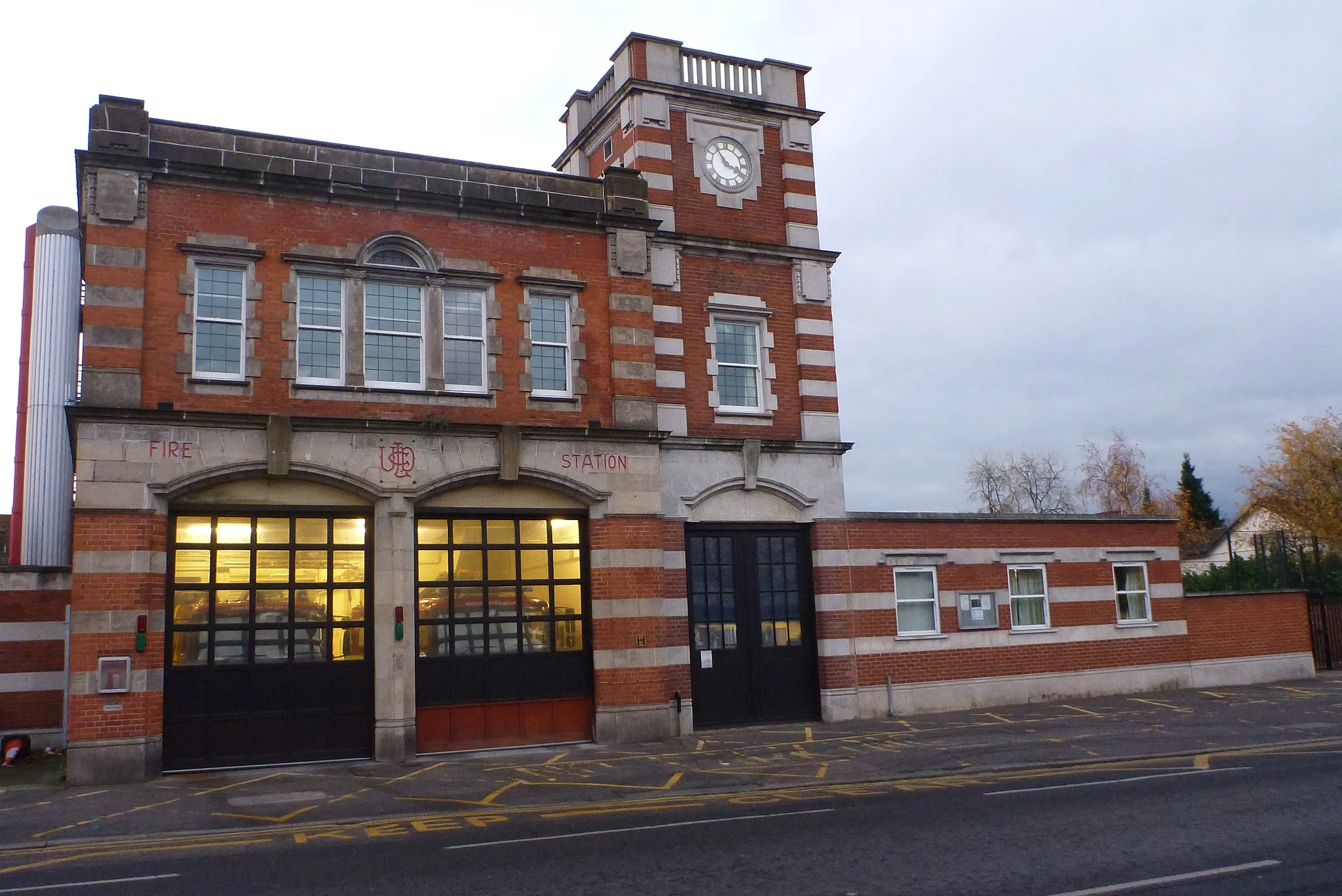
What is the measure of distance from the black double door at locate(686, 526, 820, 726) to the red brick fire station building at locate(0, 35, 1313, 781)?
0.07 metres

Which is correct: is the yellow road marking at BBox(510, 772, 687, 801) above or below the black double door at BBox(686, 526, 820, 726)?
below

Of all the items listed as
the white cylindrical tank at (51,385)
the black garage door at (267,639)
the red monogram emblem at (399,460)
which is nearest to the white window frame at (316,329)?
the red monogram emblem at (399,460)

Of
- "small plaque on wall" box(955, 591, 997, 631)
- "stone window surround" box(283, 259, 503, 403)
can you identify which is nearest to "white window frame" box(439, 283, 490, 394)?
"stone window surround" box(283, 259, 503, 403)

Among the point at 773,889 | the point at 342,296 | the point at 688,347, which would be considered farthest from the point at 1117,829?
the point at 342,296

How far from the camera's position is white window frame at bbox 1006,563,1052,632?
22.8 m

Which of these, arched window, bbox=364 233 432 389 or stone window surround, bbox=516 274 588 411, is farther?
stone window surround, bbox=516 274 588 411

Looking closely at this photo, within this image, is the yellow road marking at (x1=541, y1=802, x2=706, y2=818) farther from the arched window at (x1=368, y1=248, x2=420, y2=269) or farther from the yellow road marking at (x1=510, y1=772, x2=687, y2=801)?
the arched window at (x1=368, y1=248, x2=420, y2=269)

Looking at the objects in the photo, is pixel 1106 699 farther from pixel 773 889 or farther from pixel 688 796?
pixel 773 889

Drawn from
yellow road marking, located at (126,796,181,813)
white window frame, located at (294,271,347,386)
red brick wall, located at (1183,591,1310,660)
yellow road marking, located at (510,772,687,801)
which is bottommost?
yellow road marking, located at (510,772,687,801)

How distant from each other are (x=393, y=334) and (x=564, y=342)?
10.5 ft

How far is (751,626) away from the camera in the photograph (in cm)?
2062

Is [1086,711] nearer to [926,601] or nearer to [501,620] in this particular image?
[926,601]

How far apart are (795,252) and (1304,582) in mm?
20008

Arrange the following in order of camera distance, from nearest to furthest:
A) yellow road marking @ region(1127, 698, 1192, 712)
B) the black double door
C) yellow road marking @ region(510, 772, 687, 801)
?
yellow road marking @ region(510, 772, 687, 801), the black double door, yellow road marking @ region(1127, 698, 1192, 712)
